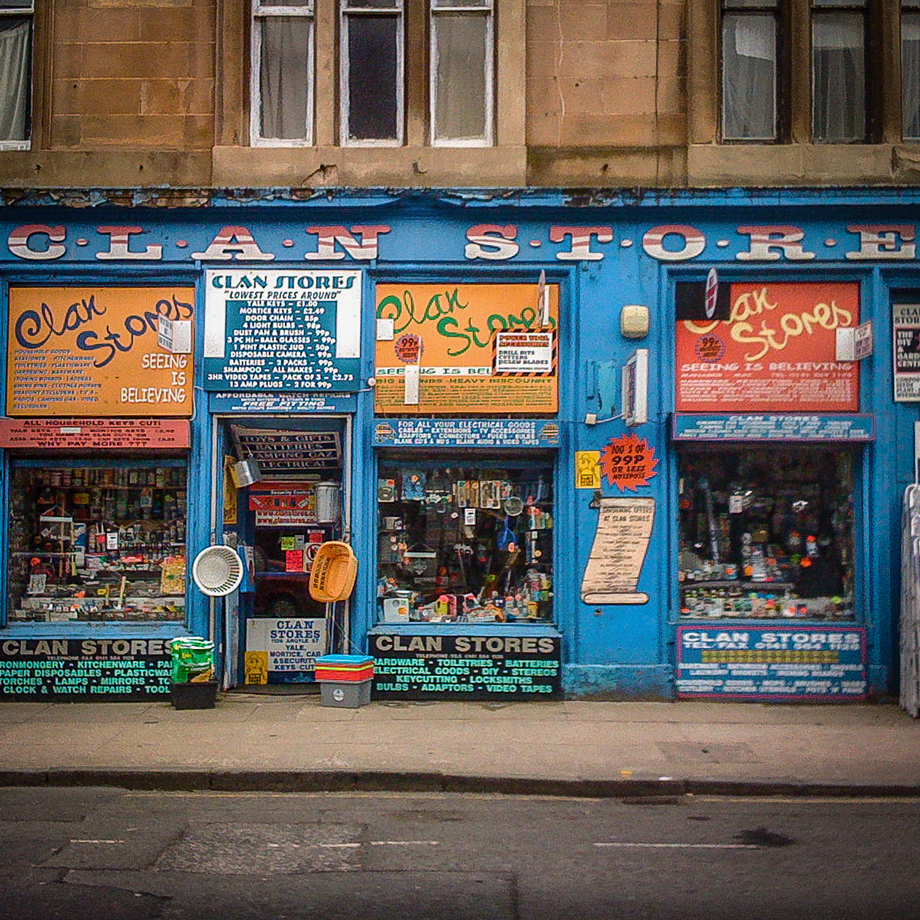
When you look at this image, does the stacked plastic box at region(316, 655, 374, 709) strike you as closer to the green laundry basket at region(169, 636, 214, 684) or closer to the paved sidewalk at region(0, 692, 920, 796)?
the paved sidewalk at region(0, 692, 920, 796)

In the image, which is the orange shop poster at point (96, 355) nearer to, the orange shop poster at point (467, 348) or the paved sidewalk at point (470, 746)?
the orange shop poster at point (467, 348)

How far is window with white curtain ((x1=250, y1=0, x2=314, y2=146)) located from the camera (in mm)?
12211

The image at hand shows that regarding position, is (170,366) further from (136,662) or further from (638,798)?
(638,798)

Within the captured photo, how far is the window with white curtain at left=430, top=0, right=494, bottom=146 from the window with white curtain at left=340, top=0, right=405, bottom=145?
420 millimetres

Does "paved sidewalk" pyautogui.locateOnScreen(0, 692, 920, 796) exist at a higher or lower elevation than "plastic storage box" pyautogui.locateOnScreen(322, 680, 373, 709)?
lower

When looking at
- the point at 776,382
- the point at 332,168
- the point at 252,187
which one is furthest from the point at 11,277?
the point at 776,382

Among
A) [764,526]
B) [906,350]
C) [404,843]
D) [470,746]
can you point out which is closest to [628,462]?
[764,526]

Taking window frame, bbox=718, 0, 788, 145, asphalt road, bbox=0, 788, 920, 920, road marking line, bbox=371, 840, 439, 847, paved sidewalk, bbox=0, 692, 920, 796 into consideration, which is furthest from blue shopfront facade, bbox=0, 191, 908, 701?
road marking line, bbox=371, 840, 439, 847

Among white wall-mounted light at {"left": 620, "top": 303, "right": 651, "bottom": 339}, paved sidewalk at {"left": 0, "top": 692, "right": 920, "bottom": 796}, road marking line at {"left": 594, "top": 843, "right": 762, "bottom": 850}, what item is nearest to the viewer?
road marking line at {"left": 594, "top": 843, "right": 762, "bottom": 850}

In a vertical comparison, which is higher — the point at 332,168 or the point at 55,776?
the point at 332,168

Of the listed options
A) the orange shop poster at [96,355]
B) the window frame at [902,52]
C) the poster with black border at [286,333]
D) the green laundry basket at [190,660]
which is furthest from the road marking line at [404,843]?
the window frame at [902,52]

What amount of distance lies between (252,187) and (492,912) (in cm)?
841

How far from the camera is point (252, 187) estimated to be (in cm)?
1178

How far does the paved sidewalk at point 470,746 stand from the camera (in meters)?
8.52
